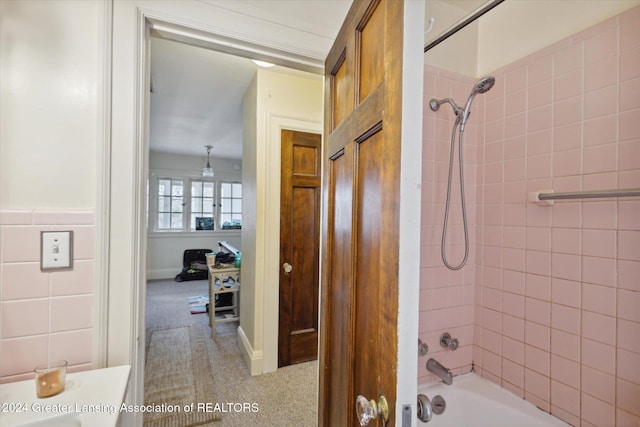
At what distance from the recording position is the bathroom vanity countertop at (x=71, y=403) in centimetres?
71

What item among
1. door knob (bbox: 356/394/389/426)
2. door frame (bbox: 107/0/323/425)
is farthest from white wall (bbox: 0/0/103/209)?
door knob (bbox: 356/394/389/426)

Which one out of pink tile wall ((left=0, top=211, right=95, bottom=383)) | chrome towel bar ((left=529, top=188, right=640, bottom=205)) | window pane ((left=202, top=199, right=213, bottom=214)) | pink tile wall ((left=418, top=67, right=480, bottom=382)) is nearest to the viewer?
pink tile wall ((left=0, top=211, right=95, bottom=383))

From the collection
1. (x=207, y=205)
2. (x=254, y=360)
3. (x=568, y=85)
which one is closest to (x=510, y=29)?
(x=568, y=85)

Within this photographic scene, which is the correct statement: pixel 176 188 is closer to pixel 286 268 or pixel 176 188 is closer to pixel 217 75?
pixel 217 75

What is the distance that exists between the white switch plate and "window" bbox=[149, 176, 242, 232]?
552 cm

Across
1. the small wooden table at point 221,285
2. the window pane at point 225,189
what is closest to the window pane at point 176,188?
the window pane at point 225,189

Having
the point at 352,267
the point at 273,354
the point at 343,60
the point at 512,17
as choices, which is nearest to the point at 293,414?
the point at 273,354

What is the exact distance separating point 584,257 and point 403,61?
1333mm

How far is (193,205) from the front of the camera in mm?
6223

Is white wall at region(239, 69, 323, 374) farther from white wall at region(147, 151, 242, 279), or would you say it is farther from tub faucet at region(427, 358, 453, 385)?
white wall at region(147, 151, 242, 279)

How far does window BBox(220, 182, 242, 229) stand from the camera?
21.4ft

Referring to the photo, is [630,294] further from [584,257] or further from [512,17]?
[512,17]

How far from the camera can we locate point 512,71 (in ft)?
5.07

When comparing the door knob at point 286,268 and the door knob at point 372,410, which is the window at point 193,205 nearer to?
the door knob at point 286,268
